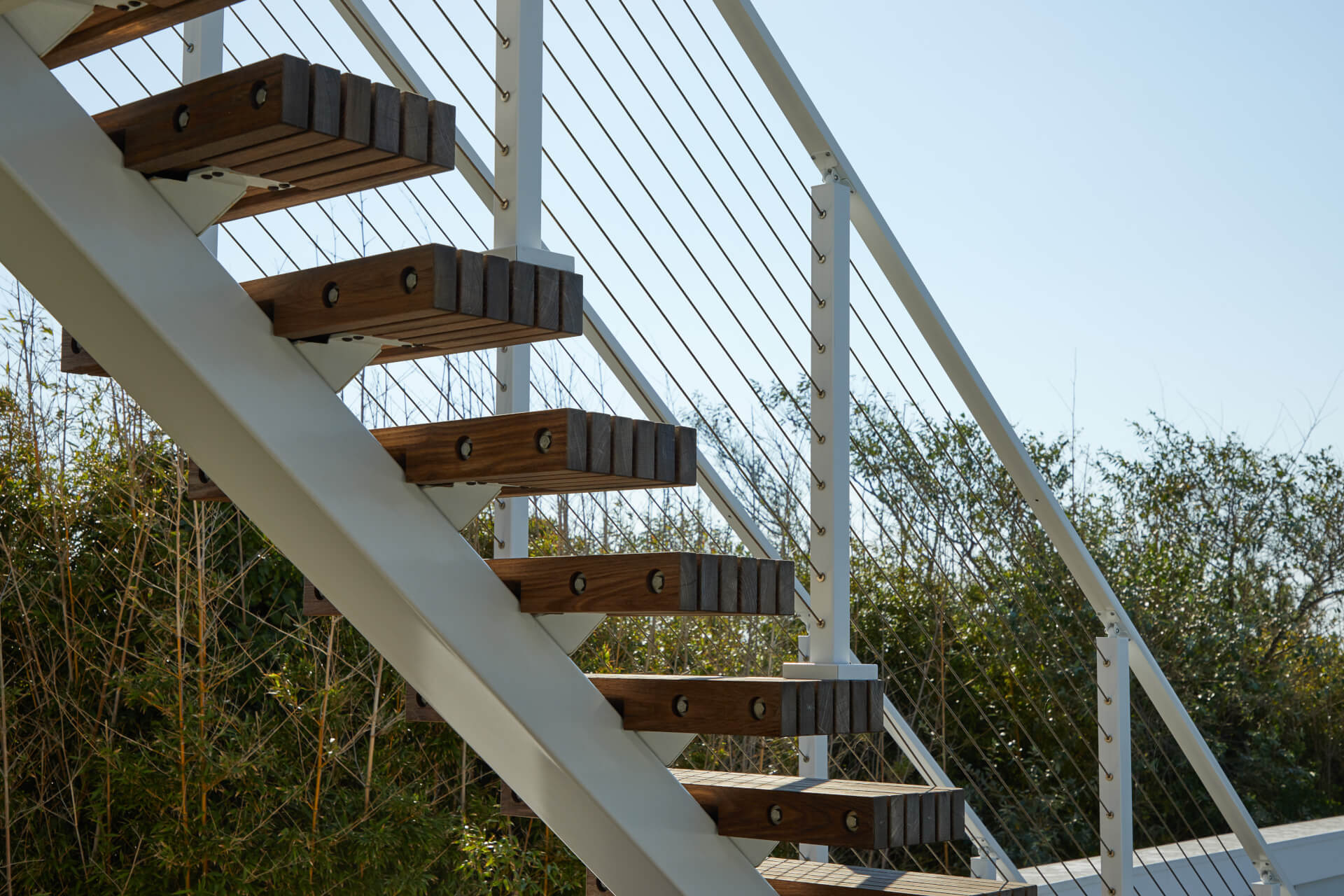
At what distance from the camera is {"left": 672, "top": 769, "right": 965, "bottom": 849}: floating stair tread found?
4.82 ft

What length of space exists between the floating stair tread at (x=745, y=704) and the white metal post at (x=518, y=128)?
0.57 meters

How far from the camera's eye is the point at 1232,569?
23.5ft

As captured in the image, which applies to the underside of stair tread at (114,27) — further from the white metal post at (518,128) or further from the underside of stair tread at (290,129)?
the white metal post at (518,128)

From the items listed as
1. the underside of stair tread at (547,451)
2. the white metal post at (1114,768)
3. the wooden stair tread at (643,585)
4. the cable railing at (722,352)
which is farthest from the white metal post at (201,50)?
the white metal post at (1114,768)

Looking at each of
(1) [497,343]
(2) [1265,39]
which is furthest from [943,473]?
(1) [497,343]

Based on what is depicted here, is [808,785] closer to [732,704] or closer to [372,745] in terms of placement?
[732,704]

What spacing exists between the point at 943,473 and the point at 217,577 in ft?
14.4

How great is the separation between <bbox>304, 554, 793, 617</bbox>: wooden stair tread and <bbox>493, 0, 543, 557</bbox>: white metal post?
37 cm

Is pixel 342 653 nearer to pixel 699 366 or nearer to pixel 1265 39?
pixel 699 366

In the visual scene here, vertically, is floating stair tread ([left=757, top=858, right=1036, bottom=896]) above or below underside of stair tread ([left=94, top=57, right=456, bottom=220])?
below

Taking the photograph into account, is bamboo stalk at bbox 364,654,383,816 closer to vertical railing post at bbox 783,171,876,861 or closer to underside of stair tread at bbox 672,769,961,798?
underside of stair tread at bbox 672,769,961,798

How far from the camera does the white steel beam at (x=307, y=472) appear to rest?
1.17m

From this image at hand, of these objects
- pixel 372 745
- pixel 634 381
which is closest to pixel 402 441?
pixel 634 381

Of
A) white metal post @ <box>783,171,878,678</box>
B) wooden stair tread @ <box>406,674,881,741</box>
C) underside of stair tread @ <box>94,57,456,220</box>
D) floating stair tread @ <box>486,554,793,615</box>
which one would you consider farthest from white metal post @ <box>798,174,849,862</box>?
underside of stair tread @ <box>94,57,456,220</box>
